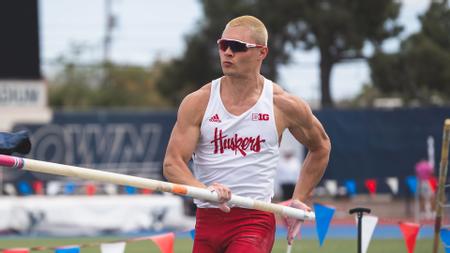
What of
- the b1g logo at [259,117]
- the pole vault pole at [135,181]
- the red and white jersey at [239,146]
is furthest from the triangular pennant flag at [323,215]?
the b1g logo at [259,117]

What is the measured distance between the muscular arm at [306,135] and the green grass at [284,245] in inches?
310

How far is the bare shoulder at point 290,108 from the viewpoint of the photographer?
6.67 meters

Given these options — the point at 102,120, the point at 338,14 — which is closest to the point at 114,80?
the point at 338,14

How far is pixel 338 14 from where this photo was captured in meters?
38.2

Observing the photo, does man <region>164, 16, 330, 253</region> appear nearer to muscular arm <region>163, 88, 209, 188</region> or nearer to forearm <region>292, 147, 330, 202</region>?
muscular arm <region>163, 88, 209, 188</region>

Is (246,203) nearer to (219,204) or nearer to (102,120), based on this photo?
(219,204)

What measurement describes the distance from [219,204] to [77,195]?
A: 1646 centimetres

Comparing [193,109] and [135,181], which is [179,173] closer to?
[193,109]

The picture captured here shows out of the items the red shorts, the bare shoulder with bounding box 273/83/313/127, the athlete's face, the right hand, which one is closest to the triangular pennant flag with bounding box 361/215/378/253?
the bare shoulder with bounding box 273/83/313/127

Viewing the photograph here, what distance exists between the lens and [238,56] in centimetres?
658

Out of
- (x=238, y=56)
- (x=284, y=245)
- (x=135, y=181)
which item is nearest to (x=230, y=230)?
(x=135, y=181)

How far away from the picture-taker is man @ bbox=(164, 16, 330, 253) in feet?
21.3

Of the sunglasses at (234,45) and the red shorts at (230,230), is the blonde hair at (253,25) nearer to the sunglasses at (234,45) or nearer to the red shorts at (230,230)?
the sunglasses at (234,45)

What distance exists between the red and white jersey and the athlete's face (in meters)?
0.17
